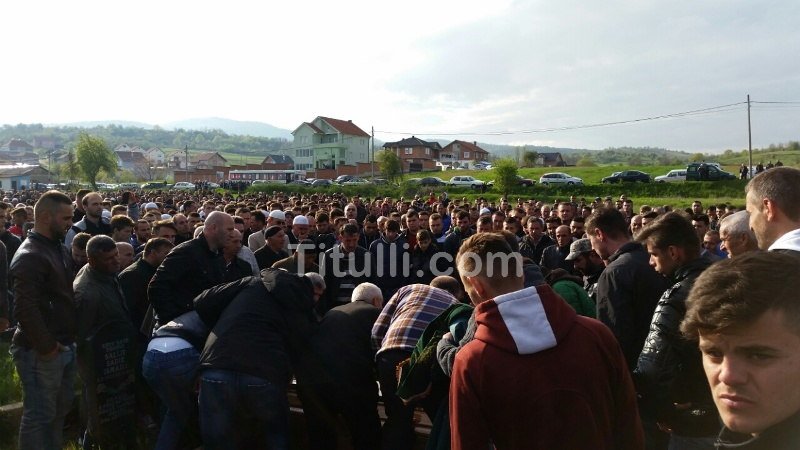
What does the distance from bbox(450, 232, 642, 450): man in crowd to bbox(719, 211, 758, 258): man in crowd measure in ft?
7.98

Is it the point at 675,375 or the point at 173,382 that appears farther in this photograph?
the point at 173,382

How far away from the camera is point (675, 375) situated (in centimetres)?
279

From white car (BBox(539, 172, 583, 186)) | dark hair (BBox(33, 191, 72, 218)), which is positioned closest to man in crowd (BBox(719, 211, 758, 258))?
dark hair (BBox(33, 191, 72, 218))

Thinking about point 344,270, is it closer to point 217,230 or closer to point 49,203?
point 217,230

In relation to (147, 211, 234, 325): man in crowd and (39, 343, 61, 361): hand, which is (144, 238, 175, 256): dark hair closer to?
(147, 211, 234, 325): man in crowd

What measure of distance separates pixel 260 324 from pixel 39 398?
78.5 inches

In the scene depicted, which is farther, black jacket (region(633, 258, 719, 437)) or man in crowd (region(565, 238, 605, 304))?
man in crowd (region(565, 238, 605, 304))

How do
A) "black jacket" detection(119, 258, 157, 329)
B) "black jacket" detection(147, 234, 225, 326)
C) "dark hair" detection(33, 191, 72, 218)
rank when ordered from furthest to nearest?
"black jacket" detection(119, 258, 157, 329)
"dark hair" detection(33, 191, 72, 218)
"black jacket" detection(147, 234, 225, 326)

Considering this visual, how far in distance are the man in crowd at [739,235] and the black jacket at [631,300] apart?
3.33ft

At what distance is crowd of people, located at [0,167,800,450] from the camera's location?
4.76 ft

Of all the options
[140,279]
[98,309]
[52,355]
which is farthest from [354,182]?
[52,355]

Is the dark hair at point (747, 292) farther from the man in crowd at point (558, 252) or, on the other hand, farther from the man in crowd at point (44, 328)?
the man in crowd at point (558, 252)

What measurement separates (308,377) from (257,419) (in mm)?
437

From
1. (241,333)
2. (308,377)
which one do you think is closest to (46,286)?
(241,333)
